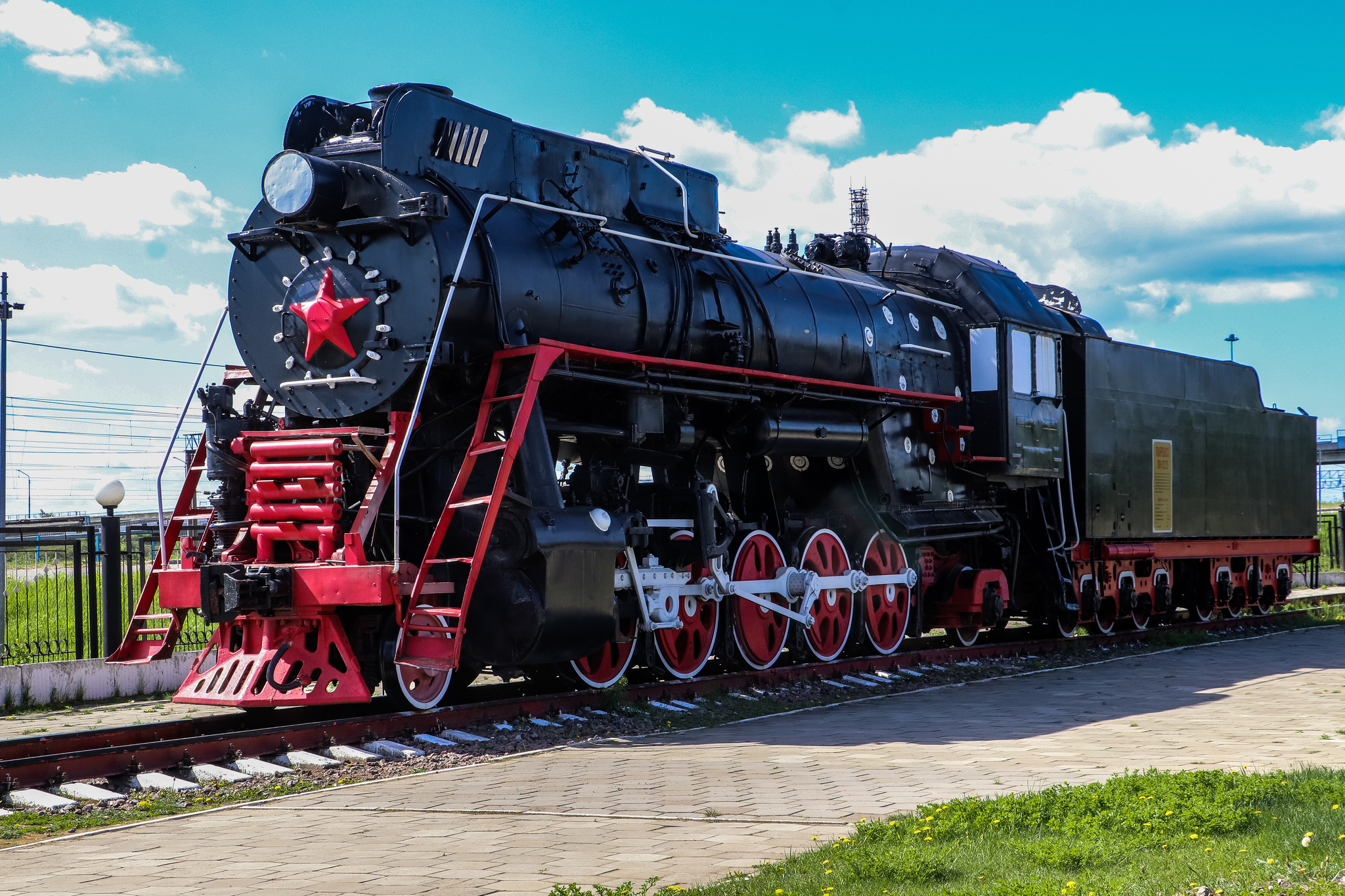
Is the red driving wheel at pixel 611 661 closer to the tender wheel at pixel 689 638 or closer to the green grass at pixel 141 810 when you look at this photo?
the tender wheel at pixel 689 638

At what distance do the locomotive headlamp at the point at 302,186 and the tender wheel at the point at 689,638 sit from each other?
4131 mm

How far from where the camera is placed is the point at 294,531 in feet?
30.4

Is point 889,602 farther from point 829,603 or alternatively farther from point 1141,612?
point 1141,612

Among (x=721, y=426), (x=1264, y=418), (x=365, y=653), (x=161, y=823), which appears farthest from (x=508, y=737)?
(x=1264, y=418)

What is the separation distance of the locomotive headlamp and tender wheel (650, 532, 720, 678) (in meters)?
4.13

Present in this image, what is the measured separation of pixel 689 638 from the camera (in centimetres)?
1165

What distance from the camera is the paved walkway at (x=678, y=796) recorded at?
5191 millimetres

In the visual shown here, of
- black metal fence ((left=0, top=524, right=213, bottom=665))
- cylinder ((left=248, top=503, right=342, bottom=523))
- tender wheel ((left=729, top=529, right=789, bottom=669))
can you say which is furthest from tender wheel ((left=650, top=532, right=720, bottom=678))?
black metal fence ((left=0, top=524, right=213, bottom=665))

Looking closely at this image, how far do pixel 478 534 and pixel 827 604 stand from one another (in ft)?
15.4

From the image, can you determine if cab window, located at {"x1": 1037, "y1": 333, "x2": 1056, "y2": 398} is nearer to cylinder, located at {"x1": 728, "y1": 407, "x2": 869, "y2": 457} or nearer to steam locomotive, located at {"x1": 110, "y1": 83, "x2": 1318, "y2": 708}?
steam locomotive, located at {"x1": 110, "y1": 83, "x2": 1318, "y2": 708}

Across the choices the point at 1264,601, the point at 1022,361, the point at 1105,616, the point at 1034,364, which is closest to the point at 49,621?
the point at 1022,361

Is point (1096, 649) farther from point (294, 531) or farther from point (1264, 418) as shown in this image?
point (294, 531)

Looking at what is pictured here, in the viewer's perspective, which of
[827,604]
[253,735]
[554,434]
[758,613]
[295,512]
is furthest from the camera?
[827,604]

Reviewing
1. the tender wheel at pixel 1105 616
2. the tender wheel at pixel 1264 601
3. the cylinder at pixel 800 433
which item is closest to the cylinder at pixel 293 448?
the cylinder at pixel 800 433
